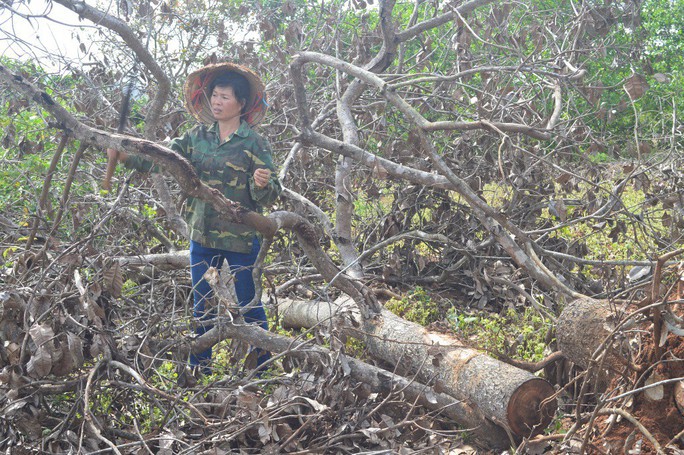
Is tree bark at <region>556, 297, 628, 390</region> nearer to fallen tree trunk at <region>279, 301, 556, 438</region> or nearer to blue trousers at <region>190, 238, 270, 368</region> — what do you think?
fallen tree trunk at <region>279, 301, 556, 438</region>

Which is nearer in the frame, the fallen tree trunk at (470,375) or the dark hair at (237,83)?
the fallen tree trunk at (470,375)

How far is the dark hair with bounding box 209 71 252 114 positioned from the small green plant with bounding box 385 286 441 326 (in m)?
1.99

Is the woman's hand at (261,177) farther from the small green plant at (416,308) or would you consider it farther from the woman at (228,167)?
the small green plant at (416,308)

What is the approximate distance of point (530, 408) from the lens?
3.30 meters

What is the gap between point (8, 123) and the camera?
570cm

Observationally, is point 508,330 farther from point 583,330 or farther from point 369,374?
point 369,374

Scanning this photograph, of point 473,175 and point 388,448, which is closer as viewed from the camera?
point 388,448

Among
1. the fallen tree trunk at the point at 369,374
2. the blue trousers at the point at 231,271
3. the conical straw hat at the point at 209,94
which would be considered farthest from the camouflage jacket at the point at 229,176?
the fallen tree trunk at the point at 369,374

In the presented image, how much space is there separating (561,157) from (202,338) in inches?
172

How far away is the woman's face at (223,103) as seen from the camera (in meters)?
3.84

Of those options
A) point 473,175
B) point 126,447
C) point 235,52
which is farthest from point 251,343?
point 235,52

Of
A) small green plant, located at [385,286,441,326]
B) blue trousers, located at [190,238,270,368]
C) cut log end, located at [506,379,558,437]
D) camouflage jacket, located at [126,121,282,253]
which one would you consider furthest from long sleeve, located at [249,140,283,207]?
small green plant, located at [385,286,441,326]

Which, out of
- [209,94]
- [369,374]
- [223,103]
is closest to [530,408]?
[369,374]

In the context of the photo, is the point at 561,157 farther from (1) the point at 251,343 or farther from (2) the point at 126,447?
(2) the point at 126,447
